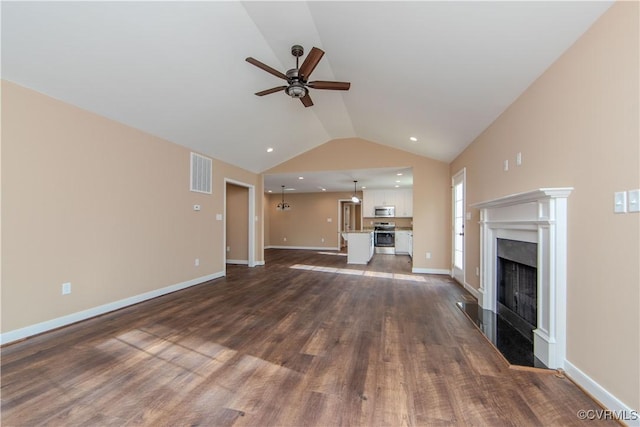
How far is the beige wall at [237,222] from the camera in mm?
7191

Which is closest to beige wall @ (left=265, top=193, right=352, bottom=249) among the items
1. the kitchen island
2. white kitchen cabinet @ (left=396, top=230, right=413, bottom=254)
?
white kitchen cabinet @ (left=396, top=230, right=413, bottom=254)

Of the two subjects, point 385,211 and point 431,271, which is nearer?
point 431,271

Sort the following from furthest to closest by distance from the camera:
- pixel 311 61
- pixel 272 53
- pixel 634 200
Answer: pixel 272 53 → pixel 311 61 → pixel 634 200

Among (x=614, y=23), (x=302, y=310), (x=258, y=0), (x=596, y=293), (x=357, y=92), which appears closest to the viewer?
(x=614, y=23)

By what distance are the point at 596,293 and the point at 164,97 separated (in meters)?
4.58

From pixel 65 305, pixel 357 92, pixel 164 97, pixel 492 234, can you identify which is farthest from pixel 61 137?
pixel 492 234

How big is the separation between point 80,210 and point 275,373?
9.65 ft

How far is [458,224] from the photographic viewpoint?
521cm

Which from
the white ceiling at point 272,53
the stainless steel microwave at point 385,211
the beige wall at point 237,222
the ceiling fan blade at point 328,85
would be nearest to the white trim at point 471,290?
the white ceiling at point 272,53

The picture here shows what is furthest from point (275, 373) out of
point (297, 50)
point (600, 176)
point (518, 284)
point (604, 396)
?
point (297, 50)

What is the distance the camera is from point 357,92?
3.91 meters

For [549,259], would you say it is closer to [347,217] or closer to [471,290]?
[471,290]

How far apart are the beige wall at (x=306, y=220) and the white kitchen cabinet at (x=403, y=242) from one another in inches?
99.2

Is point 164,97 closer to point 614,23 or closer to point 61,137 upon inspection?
point 61,137
